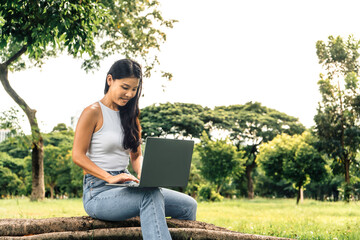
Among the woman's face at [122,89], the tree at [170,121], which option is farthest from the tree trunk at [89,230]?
the tree at [170,121]

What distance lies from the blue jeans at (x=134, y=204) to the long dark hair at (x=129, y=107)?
1.05 ft

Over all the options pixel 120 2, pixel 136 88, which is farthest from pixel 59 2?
pixel 120 2

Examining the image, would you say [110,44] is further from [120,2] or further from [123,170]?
[123,170]

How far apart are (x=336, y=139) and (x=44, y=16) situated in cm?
1770

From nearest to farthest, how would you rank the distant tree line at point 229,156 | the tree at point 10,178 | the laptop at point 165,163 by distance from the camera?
1. the laptop at point 165,163
2. the distant tree line at point 229,156
3. the tree at point 10,178

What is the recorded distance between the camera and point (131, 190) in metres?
3.22

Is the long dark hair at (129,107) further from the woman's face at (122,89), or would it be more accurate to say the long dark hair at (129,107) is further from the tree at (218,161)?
the tree at (218,161)

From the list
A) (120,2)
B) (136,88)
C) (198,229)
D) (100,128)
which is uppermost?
(120,2)

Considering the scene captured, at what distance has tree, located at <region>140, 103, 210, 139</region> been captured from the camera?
31.1 m

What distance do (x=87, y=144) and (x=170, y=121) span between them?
2798 centimetres

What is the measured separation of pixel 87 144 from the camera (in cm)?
340

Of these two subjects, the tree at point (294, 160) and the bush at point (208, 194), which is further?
the bush at point (208, 194)

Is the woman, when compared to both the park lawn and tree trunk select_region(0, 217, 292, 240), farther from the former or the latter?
the park lawn

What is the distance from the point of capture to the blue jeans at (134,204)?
3.06 metres
